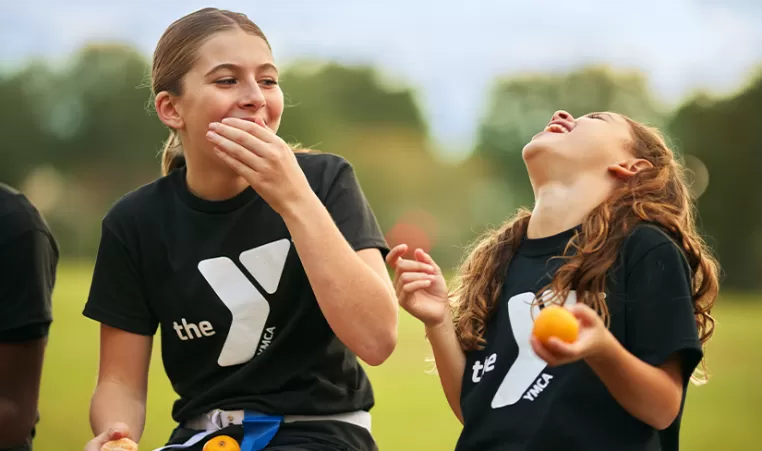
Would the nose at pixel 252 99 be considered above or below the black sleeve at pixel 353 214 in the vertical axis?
above

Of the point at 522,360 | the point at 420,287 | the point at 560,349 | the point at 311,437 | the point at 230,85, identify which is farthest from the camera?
the point at 230,85

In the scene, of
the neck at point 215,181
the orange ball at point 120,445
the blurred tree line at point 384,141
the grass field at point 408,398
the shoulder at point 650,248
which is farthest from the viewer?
the blurred tree line at point 384,141

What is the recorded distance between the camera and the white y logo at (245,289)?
9.85 ft

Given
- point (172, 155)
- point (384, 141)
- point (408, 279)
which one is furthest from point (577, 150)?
Answer: point (384, 141)

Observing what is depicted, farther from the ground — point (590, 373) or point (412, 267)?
point (412, 267)

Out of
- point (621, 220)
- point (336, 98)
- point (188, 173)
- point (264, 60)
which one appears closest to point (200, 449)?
point (188, 173)

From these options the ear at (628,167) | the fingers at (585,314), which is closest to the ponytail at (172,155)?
the ear at (628,167)

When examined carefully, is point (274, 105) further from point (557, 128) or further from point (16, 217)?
point (16, 217)

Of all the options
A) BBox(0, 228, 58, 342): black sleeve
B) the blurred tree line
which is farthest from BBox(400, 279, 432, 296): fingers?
the blurred tree line

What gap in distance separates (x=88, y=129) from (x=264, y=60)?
122 ft

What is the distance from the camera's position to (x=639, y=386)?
230cm

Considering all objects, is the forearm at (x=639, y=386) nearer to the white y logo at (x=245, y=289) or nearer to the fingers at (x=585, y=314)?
the fingers at (x=585, y=314)

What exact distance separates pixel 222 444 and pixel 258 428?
14 centimetres

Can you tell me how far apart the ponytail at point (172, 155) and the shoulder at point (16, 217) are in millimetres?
540
